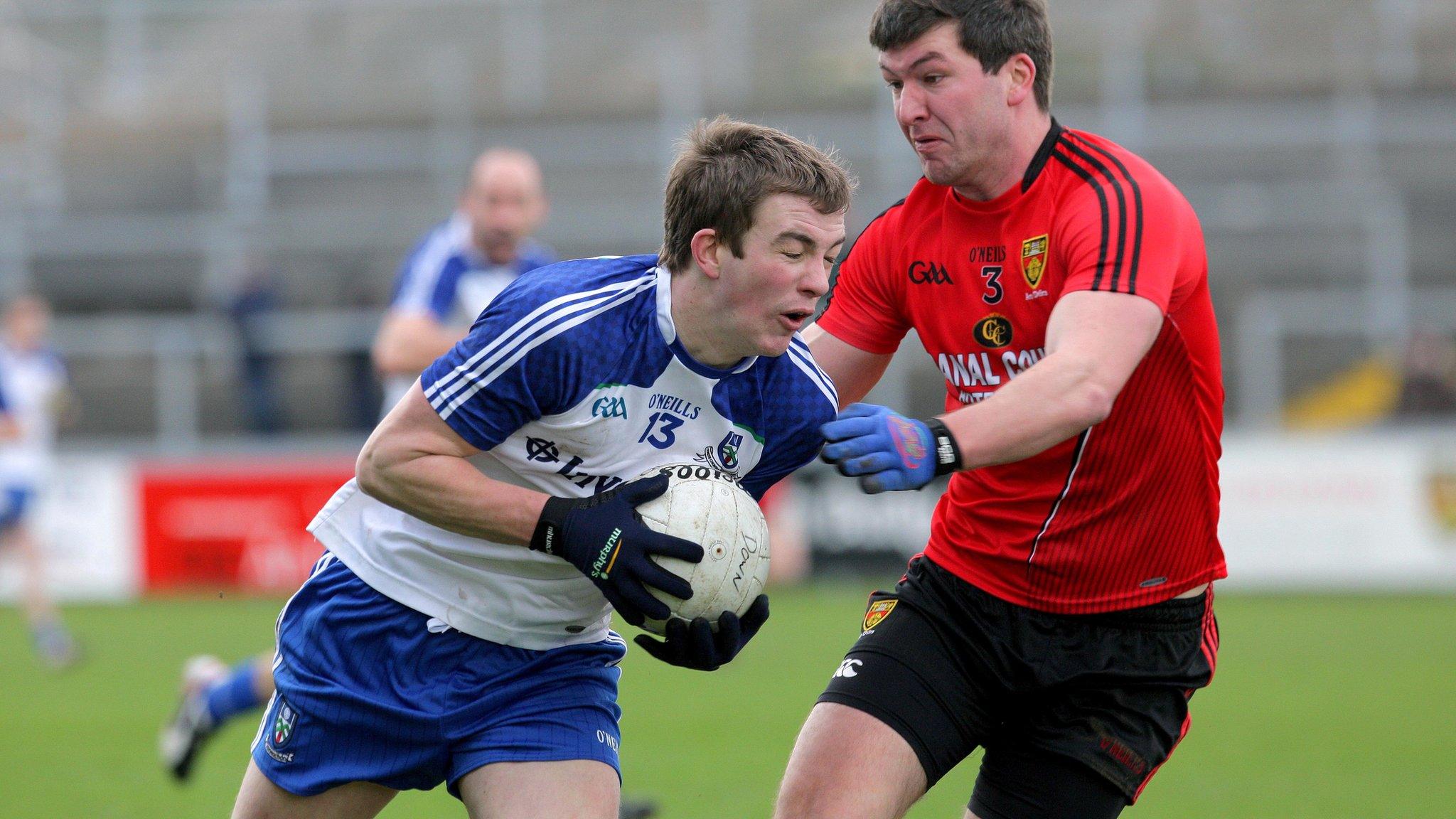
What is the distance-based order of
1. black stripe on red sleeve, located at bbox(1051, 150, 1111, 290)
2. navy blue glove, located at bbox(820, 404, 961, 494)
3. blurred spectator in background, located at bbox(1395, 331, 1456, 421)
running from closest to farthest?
1. navy blue glove, located at bbox(820, 404, 961, 494)
2. black stripe on red sleeve, located at bbox(1051, 150, 1111, 290)
3. blurred spectator in background, located at bbox(1395, 331, 1456, 421)

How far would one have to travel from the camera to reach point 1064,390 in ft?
10.7

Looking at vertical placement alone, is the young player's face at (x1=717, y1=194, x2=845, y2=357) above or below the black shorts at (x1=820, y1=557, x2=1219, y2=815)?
above

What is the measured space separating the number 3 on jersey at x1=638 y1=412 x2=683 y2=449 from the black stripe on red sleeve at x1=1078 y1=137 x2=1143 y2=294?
1.02 m

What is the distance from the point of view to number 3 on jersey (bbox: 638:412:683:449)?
3.53 m

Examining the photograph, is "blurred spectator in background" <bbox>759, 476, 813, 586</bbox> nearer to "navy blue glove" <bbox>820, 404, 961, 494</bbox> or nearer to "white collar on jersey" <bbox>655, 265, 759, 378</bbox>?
"white collar on jersey" <bbox>655, 265, 759, 378</bbox>

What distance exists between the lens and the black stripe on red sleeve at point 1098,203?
347 centimetres

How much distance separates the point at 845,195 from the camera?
137 inches

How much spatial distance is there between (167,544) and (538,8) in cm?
765

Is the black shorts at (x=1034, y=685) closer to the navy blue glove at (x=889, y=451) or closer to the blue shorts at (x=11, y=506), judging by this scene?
the navy blue glove at (x=889, y=451)

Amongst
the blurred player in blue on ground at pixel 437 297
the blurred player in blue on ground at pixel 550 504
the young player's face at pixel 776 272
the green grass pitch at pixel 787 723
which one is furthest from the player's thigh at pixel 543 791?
the blurred player in blue on ground at pixel 437 297

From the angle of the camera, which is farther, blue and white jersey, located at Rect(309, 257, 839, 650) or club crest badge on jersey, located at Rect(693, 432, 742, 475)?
club crest badge on jersey, located at Rect(693, 432, 742, 475)

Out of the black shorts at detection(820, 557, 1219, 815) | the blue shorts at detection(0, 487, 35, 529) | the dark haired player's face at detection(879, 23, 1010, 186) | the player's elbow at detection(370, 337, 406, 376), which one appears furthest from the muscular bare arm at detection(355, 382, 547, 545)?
the blue shorts at detection(0, 487, 35, 529)

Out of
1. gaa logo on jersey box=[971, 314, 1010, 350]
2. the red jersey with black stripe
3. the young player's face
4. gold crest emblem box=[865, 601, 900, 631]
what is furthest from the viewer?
gold crest emblem box=[865, 601, 900, 631]

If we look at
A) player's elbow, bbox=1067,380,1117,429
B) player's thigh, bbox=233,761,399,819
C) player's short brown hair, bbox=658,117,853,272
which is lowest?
player's thigh, bbox=233,761,399,819
